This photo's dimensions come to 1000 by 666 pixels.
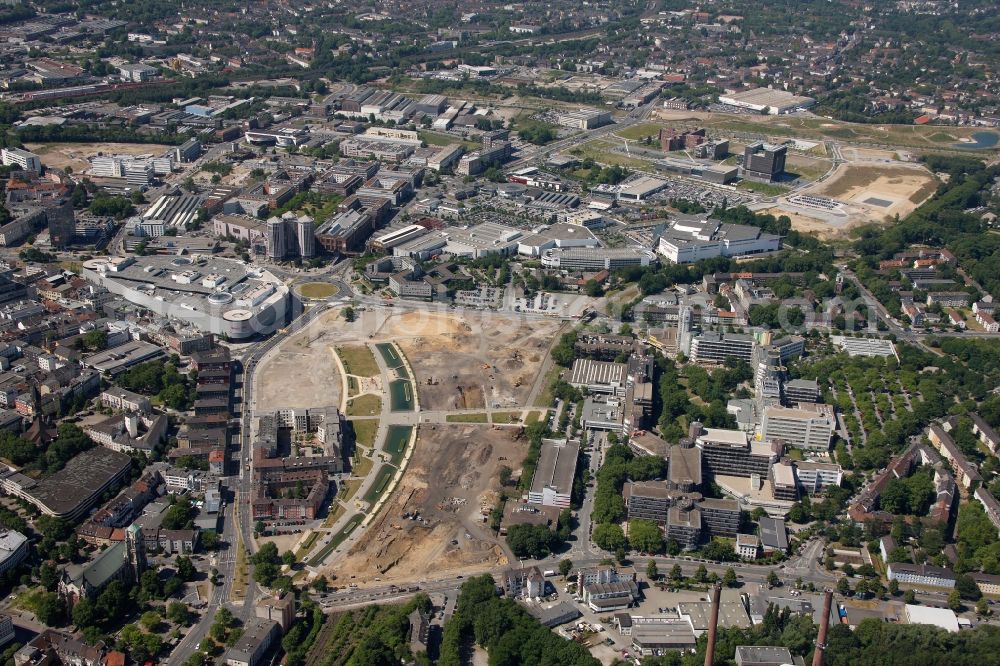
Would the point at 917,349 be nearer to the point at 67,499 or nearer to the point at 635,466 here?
the point at 635,466

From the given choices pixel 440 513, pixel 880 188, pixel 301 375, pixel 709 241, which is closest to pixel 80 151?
pixel 301 375

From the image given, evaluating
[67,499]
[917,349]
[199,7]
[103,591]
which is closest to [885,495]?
[917,349]

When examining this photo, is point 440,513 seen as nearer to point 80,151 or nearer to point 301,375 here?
point 301,375

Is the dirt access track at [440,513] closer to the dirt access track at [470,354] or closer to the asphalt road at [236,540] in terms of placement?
the dirt access track at [470,354]

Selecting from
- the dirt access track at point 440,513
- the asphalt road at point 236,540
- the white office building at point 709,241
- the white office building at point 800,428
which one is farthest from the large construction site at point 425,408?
the white office building at point 709,241

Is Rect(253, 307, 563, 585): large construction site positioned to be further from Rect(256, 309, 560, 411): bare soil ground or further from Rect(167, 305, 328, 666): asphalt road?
Rect(167, 305, 328, 666): asphalt road

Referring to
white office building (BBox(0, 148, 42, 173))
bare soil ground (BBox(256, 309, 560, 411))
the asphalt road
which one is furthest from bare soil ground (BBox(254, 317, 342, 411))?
white office building (BBox(0, 148, 42, 173))

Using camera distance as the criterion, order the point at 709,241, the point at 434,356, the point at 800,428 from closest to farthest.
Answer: the point at 800,428 < the point at 434,356 < the point at 709,241
